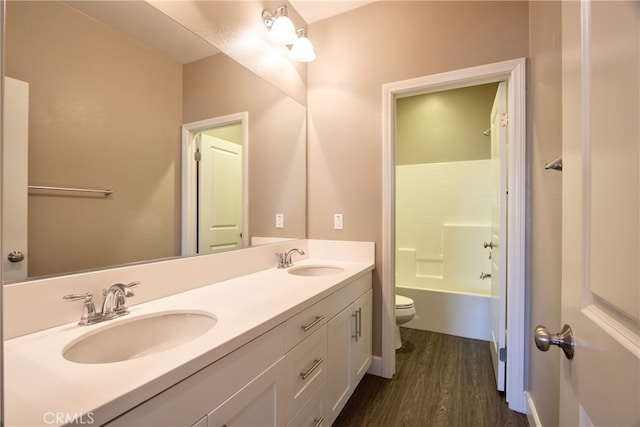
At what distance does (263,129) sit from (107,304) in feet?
4.49

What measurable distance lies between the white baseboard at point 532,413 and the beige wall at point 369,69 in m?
0.86

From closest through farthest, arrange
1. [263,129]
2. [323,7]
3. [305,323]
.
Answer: [305,323] < [263,129] < [323,7]

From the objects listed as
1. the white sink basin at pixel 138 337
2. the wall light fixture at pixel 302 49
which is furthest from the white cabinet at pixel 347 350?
the wall light fixture at pixel 302 49

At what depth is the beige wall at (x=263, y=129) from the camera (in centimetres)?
146

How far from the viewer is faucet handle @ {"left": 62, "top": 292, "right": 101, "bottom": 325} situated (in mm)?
882

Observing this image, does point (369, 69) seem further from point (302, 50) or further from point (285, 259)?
point (285, 259)

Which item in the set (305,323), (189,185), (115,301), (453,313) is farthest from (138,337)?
(453,313)

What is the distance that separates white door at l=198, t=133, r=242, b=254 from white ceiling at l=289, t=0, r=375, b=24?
3.88 ft

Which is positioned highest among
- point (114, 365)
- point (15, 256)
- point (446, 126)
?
point (446, 126)

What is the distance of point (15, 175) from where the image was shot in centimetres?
83

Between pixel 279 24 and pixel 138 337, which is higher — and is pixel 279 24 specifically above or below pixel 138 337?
above

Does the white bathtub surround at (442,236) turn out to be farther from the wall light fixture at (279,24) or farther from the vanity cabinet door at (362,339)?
the wall light fixture at (279,24)

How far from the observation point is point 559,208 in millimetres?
1149

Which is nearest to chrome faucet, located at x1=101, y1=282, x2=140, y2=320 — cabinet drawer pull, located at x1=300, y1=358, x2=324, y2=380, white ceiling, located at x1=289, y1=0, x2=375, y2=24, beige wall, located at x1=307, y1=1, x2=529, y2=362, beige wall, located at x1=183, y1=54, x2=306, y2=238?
cabinet drawer pull, located at x1=300, y1=358, x2=324, y2=380
